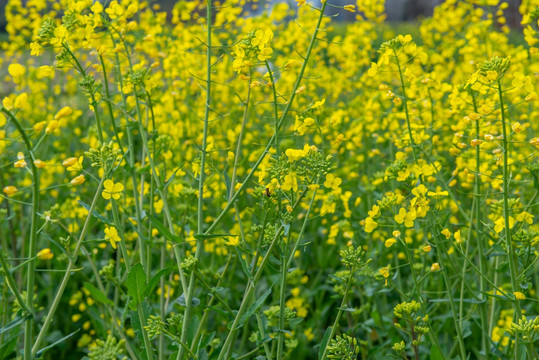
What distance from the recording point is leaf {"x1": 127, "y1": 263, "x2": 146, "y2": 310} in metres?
1.97

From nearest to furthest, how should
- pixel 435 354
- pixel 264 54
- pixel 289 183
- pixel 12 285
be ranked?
pixel 12 285 → pixel 289 183 → pixel 264 54 → pixel 435 354

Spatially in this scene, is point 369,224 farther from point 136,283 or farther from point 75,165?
point 75,165

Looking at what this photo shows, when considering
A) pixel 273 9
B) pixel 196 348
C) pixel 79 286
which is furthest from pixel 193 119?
pixel 196 348

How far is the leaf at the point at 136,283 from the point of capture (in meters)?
1.97

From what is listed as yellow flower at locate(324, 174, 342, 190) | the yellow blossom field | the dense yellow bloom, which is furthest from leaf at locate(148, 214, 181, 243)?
yellow flower at locate(324, 174, 342, 190)

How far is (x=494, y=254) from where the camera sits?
267cm

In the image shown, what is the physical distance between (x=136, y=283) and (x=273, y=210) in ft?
1.86

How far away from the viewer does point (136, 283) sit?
1997 millimetres

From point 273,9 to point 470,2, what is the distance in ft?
6.90

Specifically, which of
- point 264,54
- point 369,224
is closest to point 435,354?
point 369,224

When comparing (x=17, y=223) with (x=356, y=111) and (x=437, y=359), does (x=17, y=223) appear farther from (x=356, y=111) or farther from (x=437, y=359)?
(x=437, y=359)

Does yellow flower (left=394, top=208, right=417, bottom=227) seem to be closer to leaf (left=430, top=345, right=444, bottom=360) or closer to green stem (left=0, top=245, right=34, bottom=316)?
leaf (left=430, top=345, right=444, bottom=360)

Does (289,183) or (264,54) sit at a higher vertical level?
(264,54)

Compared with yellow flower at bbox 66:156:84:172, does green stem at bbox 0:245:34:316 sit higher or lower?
lower
